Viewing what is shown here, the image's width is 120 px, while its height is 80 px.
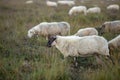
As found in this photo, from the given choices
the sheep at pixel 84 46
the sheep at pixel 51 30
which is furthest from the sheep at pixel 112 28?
the sheep at pixel 84 46

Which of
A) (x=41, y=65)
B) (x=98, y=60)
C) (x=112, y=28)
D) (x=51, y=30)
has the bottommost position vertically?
(x=98, y=60)

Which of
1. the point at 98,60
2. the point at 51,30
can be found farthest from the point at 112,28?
the point at 98,60

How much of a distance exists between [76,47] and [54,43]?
37.2 inches

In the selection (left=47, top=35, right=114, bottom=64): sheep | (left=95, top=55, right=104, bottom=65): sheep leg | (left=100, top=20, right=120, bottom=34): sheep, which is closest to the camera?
(left=47, top=35, right=114, bottom=64): sheep

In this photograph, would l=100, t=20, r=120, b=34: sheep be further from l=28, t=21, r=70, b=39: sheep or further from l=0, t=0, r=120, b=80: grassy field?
l=28, t=21, r=70, b=39: sheep

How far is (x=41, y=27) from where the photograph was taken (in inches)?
471

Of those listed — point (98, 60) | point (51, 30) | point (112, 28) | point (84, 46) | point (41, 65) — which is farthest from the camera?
point (112, 28)

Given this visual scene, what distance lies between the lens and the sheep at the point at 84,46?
23.9 ft

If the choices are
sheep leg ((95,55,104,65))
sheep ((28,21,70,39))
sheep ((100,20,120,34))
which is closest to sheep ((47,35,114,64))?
sheep leg ((95,55,104,65))

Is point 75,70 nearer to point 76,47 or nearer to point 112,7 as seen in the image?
point 76,47

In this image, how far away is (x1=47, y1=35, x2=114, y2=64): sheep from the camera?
23.9 ft

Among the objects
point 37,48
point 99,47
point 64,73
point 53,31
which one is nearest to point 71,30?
point 53,31

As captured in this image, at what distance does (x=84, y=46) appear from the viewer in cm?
739

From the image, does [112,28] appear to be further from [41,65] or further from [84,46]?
[41,65]
